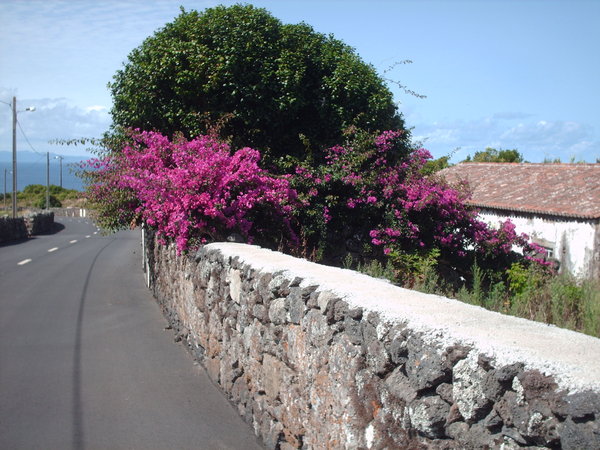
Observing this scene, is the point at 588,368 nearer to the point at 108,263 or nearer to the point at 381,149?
the point at 381,149

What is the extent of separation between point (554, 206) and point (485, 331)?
18.3 metres

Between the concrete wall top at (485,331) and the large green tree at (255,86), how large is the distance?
7.81 m

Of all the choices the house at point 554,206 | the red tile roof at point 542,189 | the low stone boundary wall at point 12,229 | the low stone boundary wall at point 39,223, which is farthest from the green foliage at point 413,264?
the low stone boundary wall at point 39,223

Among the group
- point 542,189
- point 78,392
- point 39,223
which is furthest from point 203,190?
point 39,223

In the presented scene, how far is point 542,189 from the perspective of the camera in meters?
21.6

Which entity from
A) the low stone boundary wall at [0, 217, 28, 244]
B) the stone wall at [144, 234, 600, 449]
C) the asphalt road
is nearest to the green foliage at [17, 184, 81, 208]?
the low stone boundary wall at [0, 217, 28, 244]

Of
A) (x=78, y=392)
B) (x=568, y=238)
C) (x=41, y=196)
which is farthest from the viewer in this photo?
(x=41, y=196)

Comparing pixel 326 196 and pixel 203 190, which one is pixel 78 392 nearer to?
pixel 203 190

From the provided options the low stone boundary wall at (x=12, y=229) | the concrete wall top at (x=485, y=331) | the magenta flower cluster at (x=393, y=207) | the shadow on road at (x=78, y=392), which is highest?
the magenta flower cluster at (x=393, y=207)

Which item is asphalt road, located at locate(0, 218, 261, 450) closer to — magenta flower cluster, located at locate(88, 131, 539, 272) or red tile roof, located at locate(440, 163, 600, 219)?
magenta flower cluster, located at locate(88, 131, 539, 272)

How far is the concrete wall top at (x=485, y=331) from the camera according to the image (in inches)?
91.1

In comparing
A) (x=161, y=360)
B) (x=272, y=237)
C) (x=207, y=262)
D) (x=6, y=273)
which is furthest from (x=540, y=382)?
(x=6, y=273)

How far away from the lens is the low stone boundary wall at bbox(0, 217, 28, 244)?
105 feet

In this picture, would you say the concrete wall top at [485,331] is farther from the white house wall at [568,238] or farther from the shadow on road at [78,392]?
the white house wall at [568,238]
